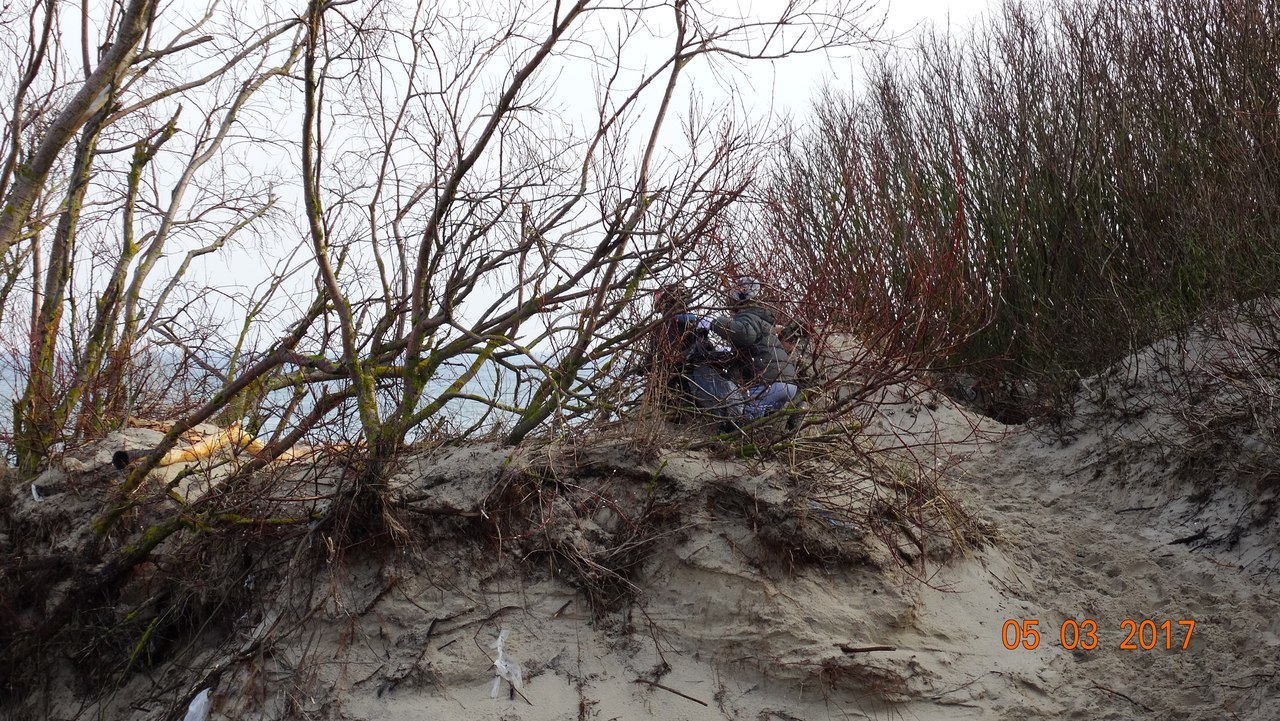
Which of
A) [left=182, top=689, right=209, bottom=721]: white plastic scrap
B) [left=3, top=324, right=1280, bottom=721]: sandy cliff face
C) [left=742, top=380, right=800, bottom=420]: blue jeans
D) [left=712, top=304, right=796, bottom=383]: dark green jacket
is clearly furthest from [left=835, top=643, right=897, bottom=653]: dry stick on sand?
[left=182, top=689, right=209, bottom=721]: white plastic scrap

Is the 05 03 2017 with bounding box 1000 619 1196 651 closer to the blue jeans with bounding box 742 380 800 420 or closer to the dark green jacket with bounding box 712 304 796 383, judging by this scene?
the blue jeans with bounding box 742 380 800 420

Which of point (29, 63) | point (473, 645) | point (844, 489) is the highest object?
point (29, 63)

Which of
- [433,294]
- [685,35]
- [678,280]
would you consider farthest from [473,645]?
[685,35]

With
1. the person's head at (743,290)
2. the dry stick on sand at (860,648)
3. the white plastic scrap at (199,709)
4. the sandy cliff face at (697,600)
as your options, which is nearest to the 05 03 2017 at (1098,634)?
the sandy cliff face at (697,600)

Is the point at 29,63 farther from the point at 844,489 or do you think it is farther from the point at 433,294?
the point at 844,489

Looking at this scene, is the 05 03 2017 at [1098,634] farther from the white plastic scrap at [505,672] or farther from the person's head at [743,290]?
the white plastic scrap at [505,672]

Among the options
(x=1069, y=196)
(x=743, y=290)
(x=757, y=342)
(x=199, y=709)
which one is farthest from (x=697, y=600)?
(x=1069, y=196)

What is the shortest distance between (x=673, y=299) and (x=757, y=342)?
22.8 inches

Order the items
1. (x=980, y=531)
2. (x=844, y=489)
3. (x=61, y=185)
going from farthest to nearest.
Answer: (x=61, y=185) → (x=980, y=531) → (x=844, y=489)

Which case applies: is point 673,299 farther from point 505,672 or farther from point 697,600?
point 505,672

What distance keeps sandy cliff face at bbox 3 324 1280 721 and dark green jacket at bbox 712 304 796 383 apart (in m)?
0.52

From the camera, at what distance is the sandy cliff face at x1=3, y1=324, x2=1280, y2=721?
4469 mm

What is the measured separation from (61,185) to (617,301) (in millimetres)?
5184

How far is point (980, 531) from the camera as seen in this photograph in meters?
5.46
